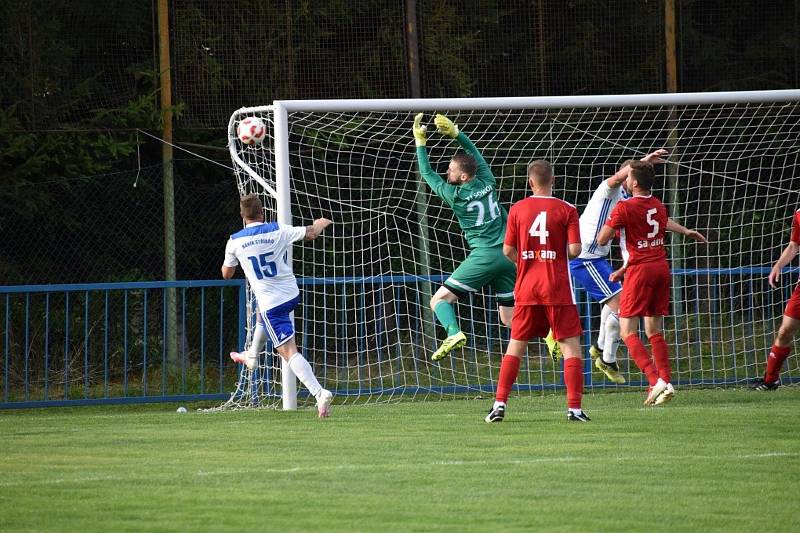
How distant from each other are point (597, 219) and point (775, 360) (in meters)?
2.25

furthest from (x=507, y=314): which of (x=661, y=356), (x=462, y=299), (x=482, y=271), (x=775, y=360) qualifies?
(x=462, y=299)

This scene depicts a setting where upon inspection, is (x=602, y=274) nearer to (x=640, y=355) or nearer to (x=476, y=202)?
(x=640, y=355)

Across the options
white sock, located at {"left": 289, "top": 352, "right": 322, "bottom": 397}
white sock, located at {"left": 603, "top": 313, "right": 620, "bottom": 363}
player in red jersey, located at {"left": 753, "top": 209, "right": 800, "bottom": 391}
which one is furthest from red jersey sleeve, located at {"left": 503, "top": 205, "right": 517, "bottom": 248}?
player in red jersey, located at {"left": 753, "top": 209, "right": 800, "bottom": 391}

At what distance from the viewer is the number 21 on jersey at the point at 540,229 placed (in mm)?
8766

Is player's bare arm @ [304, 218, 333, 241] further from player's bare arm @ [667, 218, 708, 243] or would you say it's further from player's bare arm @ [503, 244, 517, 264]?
player's bare arm @ [667, 218, 708, 243]

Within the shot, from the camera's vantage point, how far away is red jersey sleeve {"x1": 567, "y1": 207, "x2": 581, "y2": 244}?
8734 mm

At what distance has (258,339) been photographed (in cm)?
1123

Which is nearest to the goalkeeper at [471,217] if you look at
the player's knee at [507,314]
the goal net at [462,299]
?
the player's knee at [507,314]

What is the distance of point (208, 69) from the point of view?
52.6 ft

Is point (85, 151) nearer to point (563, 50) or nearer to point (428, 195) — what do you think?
point (428, 195)

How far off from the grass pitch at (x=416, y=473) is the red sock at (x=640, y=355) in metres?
0.36

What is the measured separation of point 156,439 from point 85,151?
8390 millimetres

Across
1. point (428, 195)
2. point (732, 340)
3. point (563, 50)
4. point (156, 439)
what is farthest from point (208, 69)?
point (156, 439)

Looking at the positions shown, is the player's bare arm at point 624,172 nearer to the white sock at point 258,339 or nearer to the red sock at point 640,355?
the red sock at point 640,355
